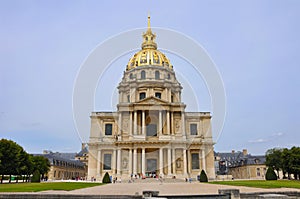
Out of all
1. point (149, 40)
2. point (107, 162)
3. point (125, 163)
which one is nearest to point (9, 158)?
point (107, 162)

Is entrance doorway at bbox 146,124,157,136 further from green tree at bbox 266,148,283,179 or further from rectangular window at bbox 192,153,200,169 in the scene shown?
green tree at bbox 266,148,283,179

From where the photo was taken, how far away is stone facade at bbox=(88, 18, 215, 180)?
47.0 metres

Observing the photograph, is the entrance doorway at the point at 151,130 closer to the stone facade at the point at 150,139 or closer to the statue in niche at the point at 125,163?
the stone facade at the point at 150,139

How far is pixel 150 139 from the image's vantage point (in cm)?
4831

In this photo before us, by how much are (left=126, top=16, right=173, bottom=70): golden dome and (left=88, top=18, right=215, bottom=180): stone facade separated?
18.3 ft

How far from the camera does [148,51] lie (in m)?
64.4

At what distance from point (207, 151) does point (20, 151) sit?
31131 mm

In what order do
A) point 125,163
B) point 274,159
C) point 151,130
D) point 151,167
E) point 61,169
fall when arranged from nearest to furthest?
point 125,163 → point 151,167 → point 151,130 → point 274,159 → point 61,169

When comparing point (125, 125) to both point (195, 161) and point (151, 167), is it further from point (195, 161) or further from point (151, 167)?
point (195, 161)

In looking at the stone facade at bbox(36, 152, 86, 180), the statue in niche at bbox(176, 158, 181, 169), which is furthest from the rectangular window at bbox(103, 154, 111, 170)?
the stone facade at bbox(36, 152, 86, 180)

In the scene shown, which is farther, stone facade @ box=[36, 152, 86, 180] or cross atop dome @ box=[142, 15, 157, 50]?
cross atop dome @ box=[142, 15, 157, 50]

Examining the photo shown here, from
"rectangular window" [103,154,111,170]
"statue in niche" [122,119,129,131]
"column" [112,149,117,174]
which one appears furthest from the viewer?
"statue in niche" [122,119,129,131]

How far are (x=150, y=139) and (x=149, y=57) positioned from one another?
21.5m

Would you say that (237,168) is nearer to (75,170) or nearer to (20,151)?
(75,170)
